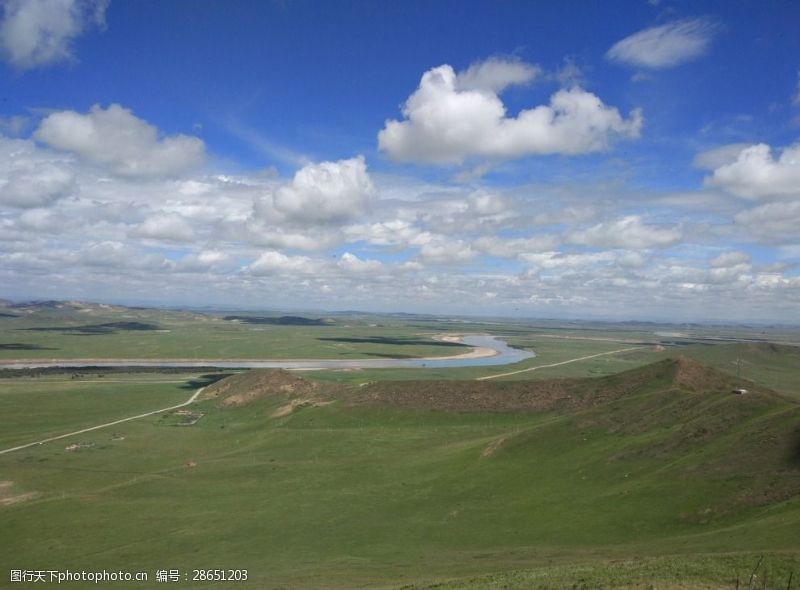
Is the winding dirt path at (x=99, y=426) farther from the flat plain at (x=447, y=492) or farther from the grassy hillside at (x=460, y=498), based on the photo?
the grassy hillside at (x=460, y=498)

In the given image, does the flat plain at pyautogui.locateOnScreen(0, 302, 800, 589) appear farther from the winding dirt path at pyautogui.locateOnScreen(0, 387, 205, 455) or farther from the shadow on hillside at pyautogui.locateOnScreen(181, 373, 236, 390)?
the shadow on hillside at pyautogui.locateOnScreen(181, 373, 236, 390)

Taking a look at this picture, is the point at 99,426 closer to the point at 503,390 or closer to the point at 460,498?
the point at 503,390

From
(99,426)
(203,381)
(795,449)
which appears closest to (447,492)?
(795,449)

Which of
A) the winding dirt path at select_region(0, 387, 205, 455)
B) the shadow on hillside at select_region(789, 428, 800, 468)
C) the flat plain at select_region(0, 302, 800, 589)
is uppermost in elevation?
the shadow on hillside at select_region(789, 428, 800, 468)

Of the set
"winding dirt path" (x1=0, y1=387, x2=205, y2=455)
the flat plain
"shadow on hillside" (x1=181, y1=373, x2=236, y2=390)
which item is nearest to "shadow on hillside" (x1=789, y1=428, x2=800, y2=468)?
the flat plain

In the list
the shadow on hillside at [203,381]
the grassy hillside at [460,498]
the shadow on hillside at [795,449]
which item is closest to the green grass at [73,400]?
the shadow on hillside at [203,381]

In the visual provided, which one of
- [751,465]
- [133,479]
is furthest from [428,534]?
[133,479]
